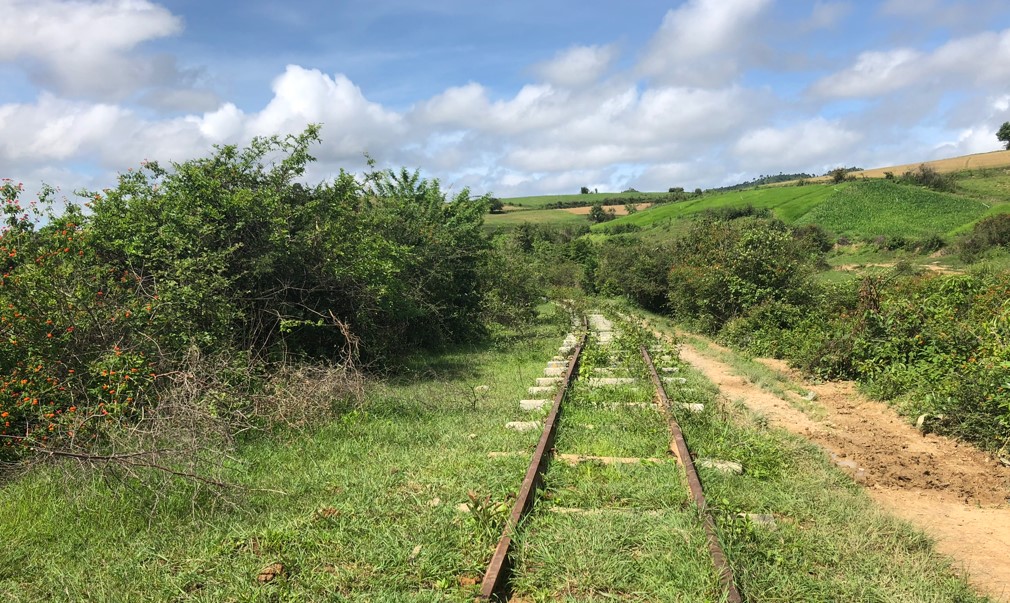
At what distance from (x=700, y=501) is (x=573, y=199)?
4290 inches

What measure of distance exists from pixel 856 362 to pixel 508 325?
945 cm

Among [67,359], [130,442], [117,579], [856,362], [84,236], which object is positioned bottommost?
[856,362]

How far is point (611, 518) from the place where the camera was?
4352mm

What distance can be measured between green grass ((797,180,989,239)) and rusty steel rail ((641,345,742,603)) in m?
41.1

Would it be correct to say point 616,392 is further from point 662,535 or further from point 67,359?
point 67,359

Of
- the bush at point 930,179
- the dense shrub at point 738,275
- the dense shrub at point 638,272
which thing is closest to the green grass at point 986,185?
the bush at point 930,179

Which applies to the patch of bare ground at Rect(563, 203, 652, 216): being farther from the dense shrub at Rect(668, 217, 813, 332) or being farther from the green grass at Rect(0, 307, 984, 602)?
the green grass at Rect(0, 307, 984, 602)

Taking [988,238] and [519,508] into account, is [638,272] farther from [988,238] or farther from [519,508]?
[519,508]

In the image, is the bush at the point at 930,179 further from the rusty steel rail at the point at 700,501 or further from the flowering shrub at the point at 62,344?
the flowering shrub at the point at 62,344

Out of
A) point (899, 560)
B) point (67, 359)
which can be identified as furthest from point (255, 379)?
point (899, 560)

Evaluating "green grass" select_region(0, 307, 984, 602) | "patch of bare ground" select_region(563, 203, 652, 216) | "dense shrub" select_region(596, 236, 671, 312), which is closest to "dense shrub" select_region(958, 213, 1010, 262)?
"dense shrub" select_region(596, 236, 671, 312)

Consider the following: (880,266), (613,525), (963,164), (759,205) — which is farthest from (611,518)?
(963,164)

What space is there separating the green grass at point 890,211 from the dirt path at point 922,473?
38.1 metres

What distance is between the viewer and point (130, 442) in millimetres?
5207
